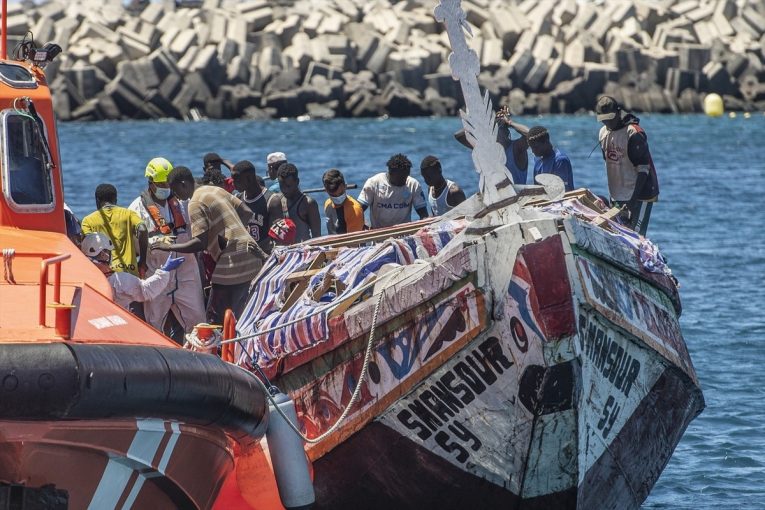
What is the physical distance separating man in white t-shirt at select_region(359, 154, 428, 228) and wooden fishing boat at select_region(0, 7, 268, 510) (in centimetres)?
441

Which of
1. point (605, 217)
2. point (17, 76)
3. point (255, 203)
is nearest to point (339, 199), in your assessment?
point (255, 203)

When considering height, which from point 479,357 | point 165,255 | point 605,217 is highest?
point 605,217

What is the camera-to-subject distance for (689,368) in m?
10.4

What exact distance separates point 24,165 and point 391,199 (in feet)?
14.2

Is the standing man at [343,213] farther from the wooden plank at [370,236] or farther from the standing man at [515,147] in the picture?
the wooden plank at [370,236]

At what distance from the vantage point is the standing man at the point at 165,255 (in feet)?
36.7

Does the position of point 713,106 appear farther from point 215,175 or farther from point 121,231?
point 121,231

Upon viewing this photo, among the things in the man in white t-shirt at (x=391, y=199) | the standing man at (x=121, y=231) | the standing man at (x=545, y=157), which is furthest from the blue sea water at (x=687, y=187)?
the standing man at (x=121, y=231)

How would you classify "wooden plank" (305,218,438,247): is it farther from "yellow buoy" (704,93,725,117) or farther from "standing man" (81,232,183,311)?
"yellow buoy" (704,93,725,117)

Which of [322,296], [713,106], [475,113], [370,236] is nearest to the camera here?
[475,113]

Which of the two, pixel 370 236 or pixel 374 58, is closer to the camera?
pixel 370 236

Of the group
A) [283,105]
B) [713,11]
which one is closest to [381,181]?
[283,105]

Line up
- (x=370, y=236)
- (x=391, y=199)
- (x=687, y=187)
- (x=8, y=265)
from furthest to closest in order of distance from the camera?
(x=687, y=187) → (x=391, y=199) → (x=370, y=236) → (x=8, y=265)

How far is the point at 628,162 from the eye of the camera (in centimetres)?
1261
